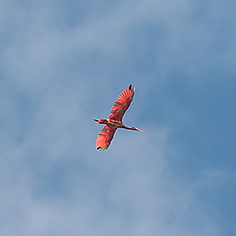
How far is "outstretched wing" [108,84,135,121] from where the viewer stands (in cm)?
5912

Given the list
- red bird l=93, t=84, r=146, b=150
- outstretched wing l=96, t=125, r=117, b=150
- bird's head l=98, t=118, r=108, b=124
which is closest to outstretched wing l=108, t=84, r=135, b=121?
red bird l=93, t=84, r=146, b=150

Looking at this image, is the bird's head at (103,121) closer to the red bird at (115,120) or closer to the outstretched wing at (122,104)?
the red bird at (115,120)

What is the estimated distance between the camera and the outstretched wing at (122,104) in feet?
194

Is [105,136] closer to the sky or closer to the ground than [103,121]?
closer to the ground

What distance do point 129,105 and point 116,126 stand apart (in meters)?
3.69

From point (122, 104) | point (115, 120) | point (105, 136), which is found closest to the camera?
point (122, 104)

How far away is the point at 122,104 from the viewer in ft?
197

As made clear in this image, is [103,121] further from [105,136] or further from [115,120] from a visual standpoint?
[105,136]

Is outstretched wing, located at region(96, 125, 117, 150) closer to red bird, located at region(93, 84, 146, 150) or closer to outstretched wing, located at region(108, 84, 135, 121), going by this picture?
red bird, located at region(93, 84, 146, 150)

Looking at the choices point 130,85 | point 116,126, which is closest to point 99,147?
point 116,126

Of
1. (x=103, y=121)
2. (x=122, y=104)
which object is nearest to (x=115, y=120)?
(x=103, y=121)

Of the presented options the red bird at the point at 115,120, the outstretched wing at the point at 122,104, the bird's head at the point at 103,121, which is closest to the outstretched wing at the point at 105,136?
the red bird at the point at 115,120

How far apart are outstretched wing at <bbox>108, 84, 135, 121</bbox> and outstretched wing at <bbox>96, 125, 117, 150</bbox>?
183 centimetres

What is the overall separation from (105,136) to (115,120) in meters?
2.71
